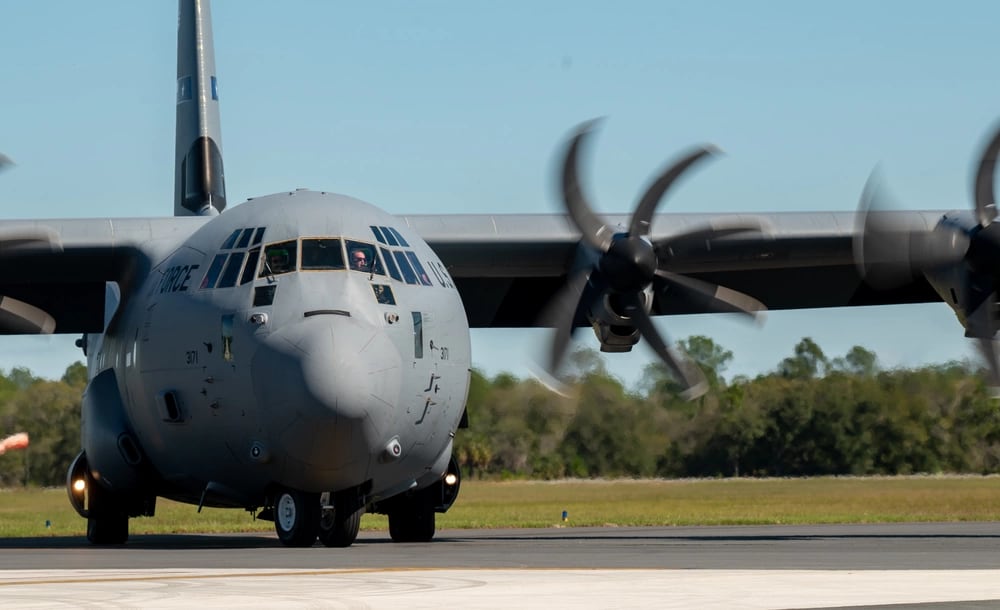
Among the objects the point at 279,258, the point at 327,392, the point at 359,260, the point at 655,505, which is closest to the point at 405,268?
the point at 359,260

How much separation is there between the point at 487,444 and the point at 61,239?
21744 millimetres

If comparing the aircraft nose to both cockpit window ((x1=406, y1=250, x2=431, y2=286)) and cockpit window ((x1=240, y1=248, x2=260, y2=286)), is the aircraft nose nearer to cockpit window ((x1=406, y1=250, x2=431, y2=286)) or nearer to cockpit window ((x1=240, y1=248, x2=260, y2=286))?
cockpit window ((x1=240, y1=248, x2=260, y2=286))

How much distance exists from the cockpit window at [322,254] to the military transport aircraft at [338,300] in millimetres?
24

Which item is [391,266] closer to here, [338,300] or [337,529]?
[338,300]

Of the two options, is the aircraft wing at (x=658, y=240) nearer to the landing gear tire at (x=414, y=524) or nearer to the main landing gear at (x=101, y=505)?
the landing gear tire at (x=414, y=524)

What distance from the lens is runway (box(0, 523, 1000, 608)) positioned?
962 centimetres

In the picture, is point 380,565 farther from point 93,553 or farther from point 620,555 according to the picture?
point 93,553

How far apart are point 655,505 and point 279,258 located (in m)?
19.7

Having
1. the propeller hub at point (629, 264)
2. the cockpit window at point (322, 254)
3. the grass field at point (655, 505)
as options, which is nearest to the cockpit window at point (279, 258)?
the cockpit window at point (322, 254)

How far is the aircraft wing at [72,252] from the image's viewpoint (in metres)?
19.2

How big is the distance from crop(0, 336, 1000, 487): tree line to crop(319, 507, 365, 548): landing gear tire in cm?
1471

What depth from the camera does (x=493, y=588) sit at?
10.4m

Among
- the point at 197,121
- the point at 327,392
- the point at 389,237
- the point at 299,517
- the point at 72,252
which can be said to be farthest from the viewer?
the point at 197,121

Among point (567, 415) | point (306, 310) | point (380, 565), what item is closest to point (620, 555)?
point (380, 565)
